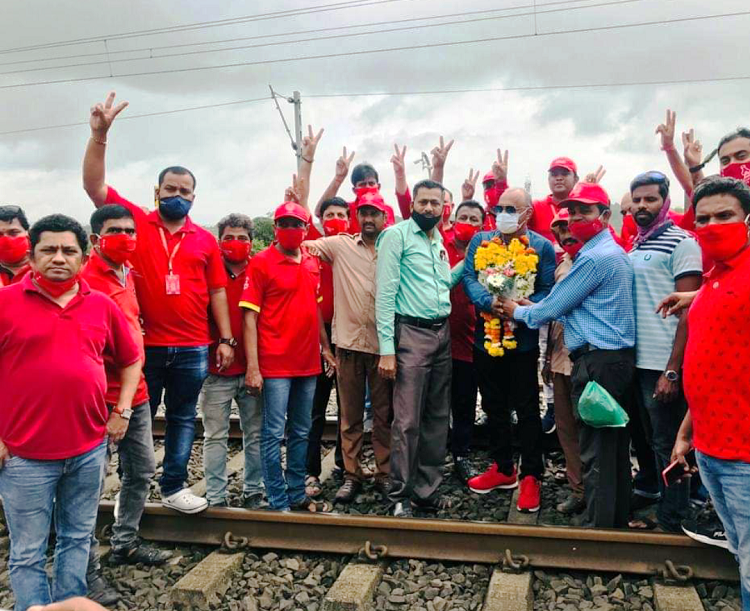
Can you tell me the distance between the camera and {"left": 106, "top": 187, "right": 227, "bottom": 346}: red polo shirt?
4531mm

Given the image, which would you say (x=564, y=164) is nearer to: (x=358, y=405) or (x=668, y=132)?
(x=668, y=132)

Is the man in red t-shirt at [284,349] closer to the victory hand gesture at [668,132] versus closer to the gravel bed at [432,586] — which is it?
the gravel bed at [432,586]

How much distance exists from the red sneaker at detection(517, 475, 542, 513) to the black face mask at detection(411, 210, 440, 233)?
2.27 m

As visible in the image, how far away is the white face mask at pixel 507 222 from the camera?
5168 mm

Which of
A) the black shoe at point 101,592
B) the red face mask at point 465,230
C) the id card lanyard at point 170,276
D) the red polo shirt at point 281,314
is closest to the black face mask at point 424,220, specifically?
the red face mask at point 465,230

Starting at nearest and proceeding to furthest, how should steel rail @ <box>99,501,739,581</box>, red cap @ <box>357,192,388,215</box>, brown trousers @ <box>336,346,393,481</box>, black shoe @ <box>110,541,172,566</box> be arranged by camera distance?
steel rail @ <box>99,501,739,581</box>
black shoe @ <box>110,541,172,566</box>
red cap @ <box>357,192,388,215</box>
brown trousers @ <box>336,346,393,481</box>

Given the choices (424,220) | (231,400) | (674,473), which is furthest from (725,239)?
(231,400)

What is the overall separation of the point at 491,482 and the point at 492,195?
3169 millimetres

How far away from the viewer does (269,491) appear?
15.8 ft

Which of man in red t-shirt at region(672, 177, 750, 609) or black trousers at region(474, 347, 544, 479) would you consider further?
black trousers at region(474, 347, 544, 479)

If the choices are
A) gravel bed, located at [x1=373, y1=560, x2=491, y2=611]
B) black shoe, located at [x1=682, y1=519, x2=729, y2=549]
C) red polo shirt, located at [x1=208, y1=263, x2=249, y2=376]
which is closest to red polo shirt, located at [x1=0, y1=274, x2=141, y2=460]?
red polo shirt, located at [x1=208, y1=263, x2=249, y2=376]

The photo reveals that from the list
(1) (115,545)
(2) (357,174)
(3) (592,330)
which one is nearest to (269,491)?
(1) (115,545)

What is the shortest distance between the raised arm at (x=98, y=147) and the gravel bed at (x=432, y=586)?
343 centimetres

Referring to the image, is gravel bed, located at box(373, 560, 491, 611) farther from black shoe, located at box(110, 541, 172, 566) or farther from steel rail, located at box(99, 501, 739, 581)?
black shoe, located at box(110, 541, 172, 566)
